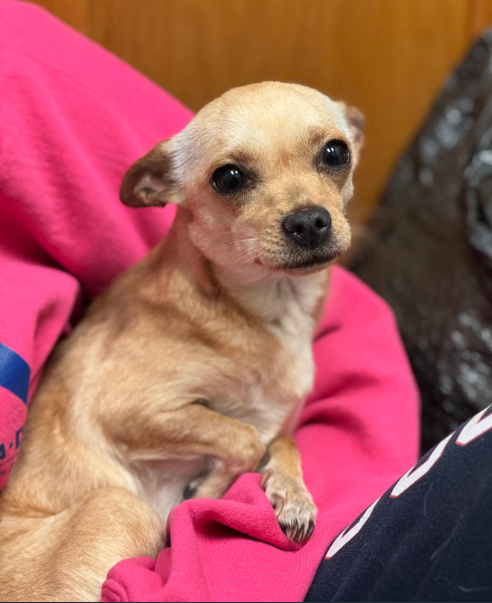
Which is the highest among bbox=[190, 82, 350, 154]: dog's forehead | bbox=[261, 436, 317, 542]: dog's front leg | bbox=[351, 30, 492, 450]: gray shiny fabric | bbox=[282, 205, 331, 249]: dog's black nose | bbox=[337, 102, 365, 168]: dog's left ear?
bbox=[190, 82, 350, 154]: dog's forehead

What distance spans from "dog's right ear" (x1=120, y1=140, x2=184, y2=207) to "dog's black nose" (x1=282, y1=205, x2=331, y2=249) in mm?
323

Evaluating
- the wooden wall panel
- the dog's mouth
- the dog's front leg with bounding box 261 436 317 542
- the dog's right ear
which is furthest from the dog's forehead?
the wooden wall panel

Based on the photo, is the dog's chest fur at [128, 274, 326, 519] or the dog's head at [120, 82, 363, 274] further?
the dog's chest fur at [128, 274, 326, 519]

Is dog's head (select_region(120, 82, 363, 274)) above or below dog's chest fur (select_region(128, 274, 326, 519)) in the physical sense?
above

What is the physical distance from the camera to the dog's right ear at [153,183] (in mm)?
1322

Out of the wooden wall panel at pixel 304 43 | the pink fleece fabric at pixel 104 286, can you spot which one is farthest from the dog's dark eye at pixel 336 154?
the wooden wall panel at pixel 304 43

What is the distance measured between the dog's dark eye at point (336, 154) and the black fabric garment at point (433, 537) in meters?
0.57

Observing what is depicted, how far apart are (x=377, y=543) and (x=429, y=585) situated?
0.40 feet

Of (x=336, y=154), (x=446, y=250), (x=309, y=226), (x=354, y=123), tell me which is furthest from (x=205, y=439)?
(x=446, y=250)

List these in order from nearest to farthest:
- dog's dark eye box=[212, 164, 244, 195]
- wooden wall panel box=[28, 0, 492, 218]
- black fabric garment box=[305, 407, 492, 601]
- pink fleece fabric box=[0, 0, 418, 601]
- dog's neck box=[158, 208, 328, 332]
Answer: black fabric garment box=[305, 407, 492, 601] < pink fleece fabric box=[0, 0, 418, 601] < dog's dark eye box=[212, 164, 244, 195] < dog's neck box=[158, 208, 328, 332] < wooden wall panel box=[28, 0, 492, 218]

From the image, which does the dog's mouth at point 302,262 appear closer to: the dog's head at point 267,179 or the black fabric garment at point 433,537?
the dog's head at point 267,179

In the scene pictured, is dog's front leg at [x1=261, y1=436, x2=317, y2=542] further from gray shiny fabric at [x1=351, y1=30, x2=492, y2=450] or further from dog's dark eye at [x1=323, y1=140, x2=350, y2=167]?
dog's dark eye at [x1=323, y1=140, x2=350, y2=167]

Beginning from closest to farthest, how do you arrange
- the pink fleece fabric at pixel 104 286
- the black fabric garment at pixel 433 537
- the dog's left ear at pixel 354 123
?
the black fabric garment at pixel 433 537
the pink fleece fabric at pixel 104 286
the dog's left ear at pixel 354 123

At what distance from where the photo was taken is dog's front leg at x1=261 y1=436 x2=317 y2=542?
1185 millimetres
